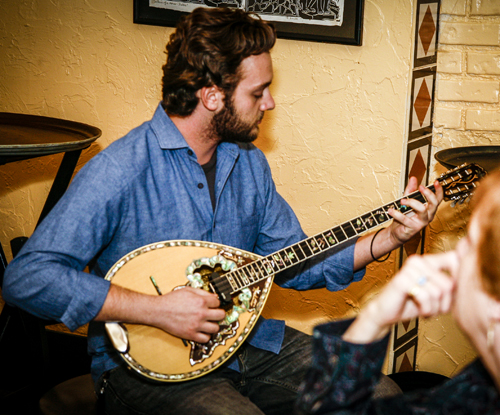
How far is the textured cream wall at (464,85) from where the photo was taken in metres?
1.87

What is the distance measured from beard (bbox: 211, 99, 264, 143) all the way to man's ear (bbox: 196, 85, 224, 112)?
0.02m

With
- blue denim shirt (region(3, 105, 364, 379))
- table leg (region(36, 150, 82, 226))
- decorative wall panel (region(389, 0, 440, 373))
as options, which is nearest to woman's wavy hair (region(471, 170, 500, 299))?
blue denim shirt (region(3, 105, 364, 379))

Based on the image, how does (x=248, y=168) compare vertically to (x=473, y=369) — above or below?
above

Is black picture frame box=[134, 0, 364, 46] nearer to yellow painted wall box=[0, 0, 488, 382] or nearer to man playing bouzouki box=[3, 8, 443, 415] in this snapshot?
yellow painted wall box=[0, 0, 488, 382]

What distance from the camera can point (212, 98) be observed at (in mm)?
1592

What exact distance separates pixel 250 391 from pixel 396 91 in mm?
1209

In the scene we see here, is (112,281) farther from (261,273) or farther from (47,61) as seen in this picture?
(47,61)

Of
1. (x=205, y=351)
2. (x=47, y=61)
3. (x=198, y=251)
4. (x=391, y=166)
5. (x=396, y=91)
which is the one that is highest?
(x=47, y=61)

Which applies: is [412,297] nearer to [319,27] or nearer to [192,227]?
[192,227]

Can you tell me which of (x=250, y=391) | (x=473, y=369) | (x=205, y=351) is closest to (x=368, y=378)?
(x=473, y=369)

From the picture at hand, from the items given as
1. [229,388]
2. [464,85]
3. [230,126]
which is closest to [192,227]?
[230,126]

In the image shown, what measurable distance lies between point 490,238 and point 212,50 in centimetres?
107

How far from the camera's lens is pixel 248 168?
1.71 m

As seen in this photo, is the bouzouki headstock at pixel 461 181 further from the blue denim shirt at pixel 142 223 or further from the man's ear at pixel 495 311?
the man's ear at pixel 495 311
